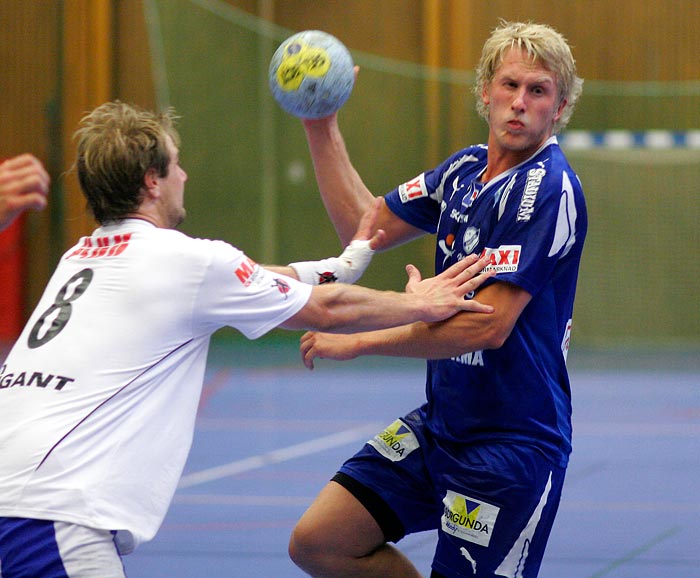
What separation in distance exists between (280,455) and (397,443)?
4312 millimetres

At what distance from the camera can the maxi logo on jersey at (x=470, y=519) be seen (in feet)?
11.0

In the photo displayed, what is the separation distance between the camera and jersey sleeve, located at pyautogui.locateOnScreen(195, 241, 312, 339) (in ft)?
9.56

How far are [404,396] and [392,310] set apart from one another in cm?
723

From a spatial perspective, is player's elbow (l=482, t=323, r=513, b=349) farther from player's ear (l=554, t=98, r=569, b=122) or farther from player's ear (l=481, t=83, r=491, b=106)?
player's ear (l=481, t=83, r=491, b=106)

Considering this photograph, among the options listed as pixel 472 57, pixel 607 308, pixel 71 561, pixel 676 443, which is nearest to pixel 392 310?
pixel 71 561

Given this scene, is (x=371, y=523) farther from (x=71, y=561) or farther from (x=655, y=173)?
(x=655, y=173)

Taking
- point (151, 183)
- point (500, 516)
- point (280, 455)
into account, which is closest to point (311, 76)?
point (151, 183)

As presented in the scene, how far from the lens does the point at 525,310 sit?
340 cm

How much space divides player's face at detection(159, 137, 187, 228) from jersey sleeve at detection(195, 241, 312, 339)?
0.19 meters

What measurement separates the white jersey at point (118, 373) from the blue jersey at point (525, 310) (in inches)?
30.9

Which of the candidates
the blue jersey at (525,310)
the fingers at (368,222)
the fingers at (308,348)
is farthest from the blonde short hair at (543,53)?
the fingers at (308,348)

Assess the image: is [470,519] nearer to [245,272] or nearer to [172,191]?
[245,272]

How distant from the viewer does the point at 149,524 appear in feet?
9.27

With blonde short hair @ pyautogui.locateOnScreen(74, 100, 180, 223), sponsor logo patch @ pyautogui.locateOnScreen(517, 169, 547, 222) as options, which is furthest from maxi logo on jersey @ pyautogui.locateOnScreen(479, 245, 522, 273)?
blonde short hair @ pyautogui.locateOnScreen(74, 100, 180, 223)
